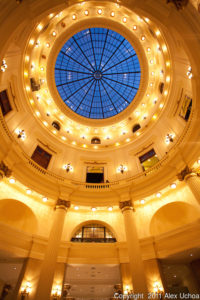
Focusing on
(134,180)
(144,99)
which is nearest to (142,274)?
(134,180)

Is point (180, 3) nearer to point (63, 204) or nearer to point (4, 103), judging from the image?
point (63, 204)

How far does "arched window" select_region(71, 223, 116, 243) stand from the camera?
14.9m

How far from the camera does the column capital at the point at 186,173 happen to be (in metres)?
13.3

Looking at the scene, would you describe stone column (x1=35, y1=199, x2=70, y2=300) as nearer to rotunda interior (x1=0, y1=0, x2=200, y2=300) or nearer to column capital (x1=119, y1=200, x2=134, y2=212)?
rotunda interior (x1=0, y1=0, x2=200, y2=300)

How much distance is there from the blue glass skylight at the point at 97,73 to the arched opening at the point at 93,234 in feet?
54.9

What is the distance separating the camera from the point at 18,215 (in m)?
14.6

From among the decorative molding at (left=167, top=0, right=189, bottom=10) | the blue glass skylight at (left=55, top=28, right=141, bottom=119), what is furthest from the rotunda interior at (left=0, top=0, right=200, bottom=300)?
the blue glass skylight at (left=55, top=28, right=141, bottom=119)

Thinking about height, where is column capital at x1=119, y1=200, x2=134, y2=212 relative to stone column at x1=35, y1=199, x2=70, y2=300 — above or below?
above

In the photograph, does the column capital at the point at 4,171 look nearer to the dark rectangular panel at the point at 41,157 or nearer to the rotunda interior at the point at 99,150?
the rotunda interior at the point at 99,150

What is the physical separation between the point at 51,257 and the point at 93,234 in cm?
523

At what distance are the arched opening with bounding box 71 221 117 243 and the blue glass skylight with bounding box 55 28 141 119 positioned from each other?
1672 cm

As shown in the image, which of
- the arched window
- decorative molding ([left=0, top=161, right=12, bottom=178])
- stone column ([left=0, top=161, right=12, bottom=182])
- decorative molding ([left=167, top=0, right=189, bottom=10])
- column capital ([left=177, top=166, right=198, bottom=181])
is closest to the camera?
decorative molding ([left=167, top=0, right=189, bottom=10])

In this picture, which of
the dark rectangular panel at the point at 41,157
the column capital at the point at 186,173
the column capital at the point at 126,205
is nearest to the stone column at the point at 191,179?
the column capital at the point at 186,173

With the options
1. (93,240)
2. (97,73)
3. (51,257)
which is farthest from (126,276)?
(97,73)
